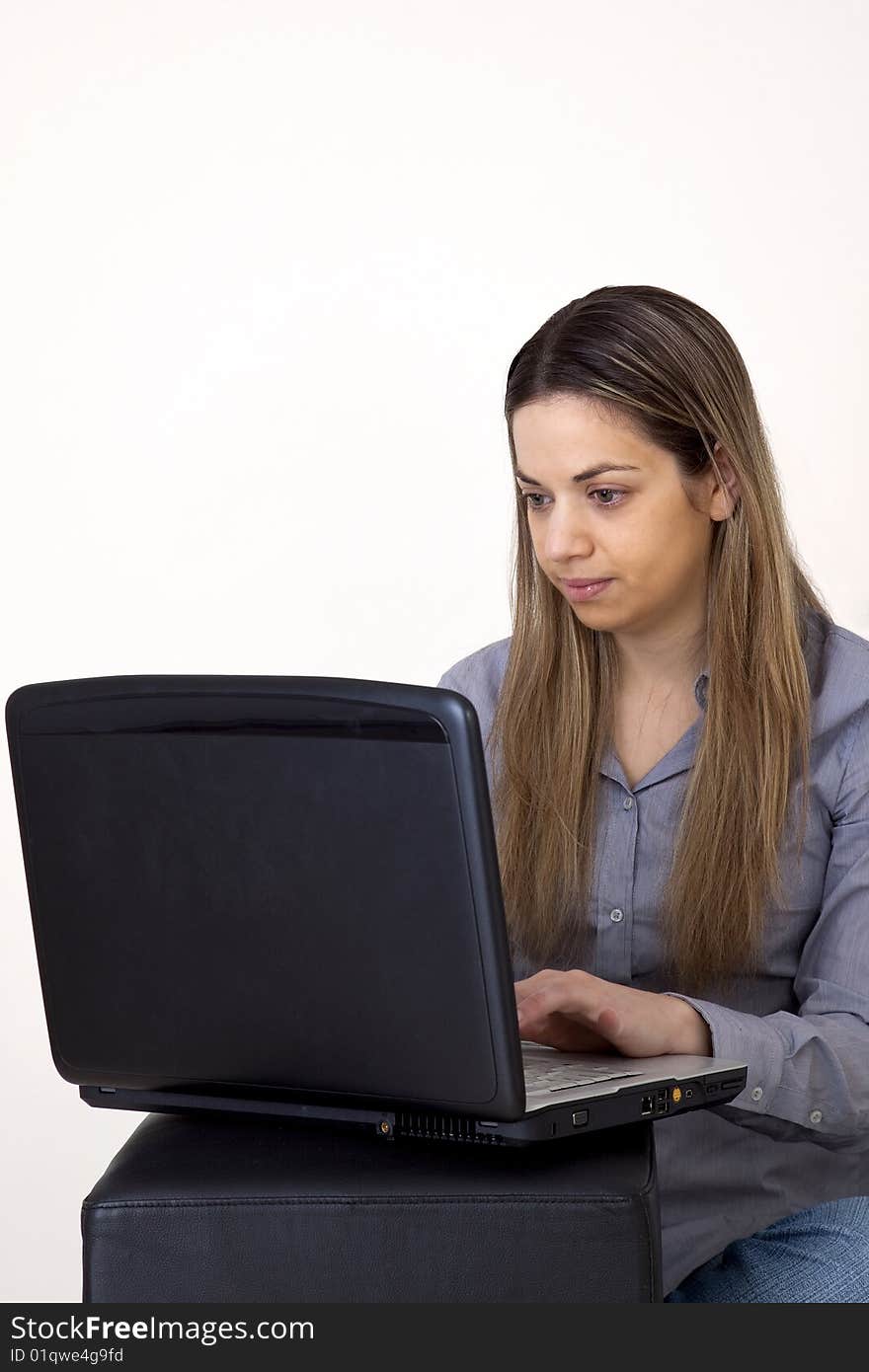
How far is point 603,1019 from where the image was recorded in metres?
1.19

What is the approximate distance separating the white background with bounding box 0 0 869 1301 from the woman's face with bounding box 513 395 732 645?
0.97 meters

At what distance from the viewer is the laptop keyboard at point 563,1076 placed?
1.04 m

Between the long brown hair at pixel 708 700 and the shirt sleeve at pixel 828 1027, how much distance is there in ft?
0.17

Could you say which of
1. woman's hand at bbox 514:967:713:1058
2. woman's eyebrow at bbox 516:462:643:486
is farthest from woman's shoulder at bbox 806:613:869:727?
woman's hand at bbox 514:967:713:1058

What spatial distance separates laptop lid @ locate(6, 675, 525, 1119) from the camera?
0.94 m

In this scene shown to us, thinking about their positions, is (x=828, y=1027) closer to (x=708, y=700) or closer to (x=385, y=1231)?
(x=708, y=700)

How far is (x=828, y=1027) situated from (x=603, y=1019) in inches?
11.2

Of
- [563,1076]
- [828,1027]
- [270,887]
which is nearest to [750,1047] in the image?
[828,1027]

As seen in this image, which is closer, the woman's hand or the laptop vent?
the laptop vent

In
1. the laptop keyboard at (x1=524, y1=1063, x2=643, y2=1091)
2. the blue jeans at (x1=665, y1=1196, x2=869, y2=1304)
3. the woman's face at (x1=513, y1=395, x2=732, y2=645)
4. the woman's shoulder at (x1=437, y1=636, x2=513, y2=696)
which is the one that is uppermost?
the woman's face at (x1=513, y1=395, x2=732, y2=645)

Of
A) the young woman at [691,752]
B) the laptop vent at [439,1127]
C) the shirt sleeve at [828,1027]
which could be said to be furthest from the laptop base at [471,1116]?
the young woman at [691,752]

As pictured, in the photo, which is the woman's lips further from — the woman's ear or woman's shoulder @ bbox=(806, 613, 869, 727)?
woman's shoulder @ bbox=(806, 613, 869, 727)

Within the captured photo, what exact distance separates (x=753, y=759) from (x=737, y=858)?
0.10 m

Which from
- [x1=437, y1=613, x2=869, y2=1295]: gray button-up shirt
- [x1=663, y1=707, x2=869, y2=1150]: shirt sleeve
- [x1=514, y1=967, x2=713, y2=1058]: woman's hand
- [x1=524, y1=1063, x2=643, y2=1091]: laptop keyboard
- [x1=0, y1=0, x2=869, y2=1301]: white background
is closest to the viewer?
[x1=524, y1=1063, x2=643, y2=1091]: laptop keyboard
